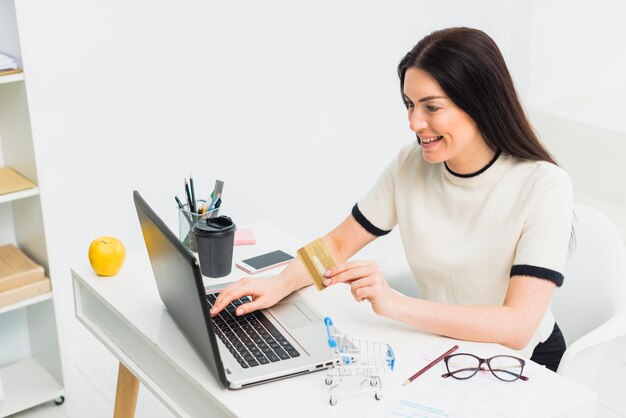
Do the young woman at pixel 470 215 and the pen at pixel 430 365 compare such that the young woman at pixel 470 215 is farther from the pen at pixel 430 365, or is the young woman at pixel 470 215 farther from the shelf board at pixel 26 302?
the shelf board at pixel 26 302

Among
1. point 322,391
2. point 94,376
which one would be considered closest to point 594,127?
point 94,376

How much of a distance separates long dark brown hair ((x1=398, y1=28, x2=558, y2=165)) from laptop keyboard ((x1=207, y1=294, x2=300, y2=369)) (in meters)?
0.61

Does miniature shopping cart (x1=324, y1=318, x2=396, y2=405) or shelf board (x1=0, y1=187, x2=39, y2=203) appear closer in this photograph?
miniature shopping cart (x1=324, y1=318, x2=396, y2=405)

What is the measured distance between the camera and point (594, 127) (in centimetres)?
381

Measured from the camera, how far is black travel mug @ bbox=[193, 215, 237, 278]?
1974 millimetres

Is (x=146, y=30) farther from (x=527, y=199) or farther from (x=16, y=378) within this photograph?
(x=527, y=199)

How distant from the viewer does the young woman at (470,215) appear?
1.68 meters

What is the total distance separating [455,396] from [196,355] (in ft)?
1.62

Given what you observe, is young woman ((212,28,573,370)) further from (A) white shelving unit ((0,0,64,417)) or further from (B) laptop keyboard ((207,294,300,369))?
(A) white shelving unit ((0,0,64,417))

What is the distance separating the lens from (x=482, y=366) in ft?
5.11

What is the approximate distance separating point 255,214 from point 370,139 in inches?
24.0

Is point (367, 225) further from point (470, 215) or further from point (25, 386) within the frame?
point (25, 386)

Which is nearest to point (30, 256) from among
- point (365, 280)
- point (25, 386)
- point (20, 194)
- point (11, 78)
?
point (20, 194)

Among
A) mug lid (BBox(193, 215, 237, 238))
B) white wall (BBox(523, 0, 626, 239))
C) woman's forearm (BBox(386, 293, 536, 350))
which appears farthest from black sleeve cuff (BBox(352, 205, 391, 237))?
white wall (BBox(523, 0, 626, 239))
